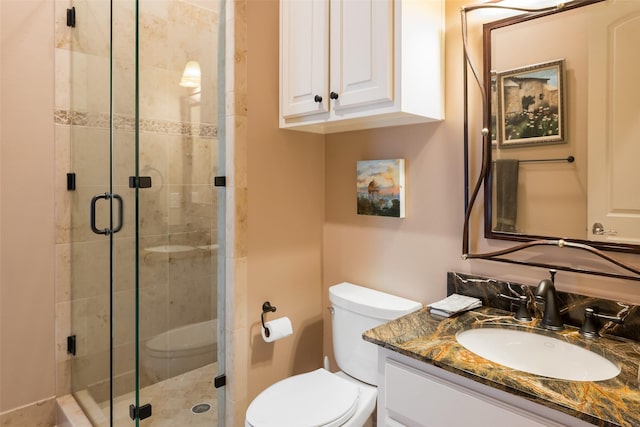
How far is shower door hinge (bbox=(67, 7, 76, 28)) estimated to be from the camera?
203 centimetres

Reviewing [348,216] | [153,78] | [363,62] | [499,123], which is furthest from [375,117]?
[153,78]

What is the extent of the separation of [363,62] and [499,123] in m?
0.56

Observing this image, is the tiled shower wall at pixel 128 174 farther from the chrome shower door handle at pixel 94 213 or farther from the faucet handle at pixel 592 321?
the faucet handle at pixel 592 321

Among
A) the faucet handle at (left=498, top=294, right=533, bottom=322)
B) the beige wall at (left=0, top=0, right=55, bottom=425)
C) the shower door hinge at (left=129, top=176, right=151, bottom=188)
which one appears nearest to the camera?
the faucet handle at (left=498, top=294, right=533, bottom=322)

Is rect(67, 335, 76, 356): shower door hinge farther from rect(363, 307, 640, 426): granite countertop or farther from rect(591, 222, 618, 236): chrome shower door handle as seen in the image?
rect(591, 222, 618, 236): chrome shower door handle

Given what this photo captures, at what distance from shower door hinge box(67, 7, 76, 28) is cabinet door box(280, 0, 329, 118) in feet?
3.77

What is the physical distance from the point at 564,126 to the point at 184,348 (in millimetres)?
1816

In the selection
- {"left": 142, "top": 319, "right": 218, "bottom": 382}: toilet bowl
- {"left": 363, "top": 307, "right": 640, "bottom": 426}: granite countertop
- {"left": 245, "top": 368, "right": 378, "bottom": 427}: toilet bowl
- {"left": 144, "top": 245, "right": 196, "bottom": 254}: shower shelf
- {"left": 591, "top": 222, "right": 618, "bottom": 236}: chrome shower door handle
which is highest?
{"left": 591, "top": 222, "right": 618, "bottom": 236}: chrome shower door handle

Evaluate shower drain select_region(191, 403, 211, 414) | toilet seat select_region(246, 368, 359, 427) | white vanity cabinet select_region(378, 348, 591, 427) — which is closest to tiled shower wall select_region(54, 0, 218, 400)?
shower drain select_region(191, 403, 211, 414)

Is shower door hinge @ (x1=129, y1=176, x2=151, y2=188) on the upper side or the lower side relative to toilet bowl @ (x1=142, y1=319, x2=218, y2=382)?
upper

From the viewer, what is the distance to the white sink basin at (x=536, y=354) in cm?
112

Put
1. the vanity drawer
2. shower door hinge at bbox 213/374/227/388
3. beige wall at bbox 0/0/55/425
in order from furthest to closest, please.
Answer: beige wall at bbox 0/0/55/425
shower door hinge at bbox 213/374/227/388
the vanity drawer

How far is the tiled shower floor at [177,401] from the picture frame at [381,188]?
3.38ft

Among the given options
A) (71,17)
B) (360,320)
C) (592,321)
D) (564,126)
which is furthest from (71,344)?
(564,126)
